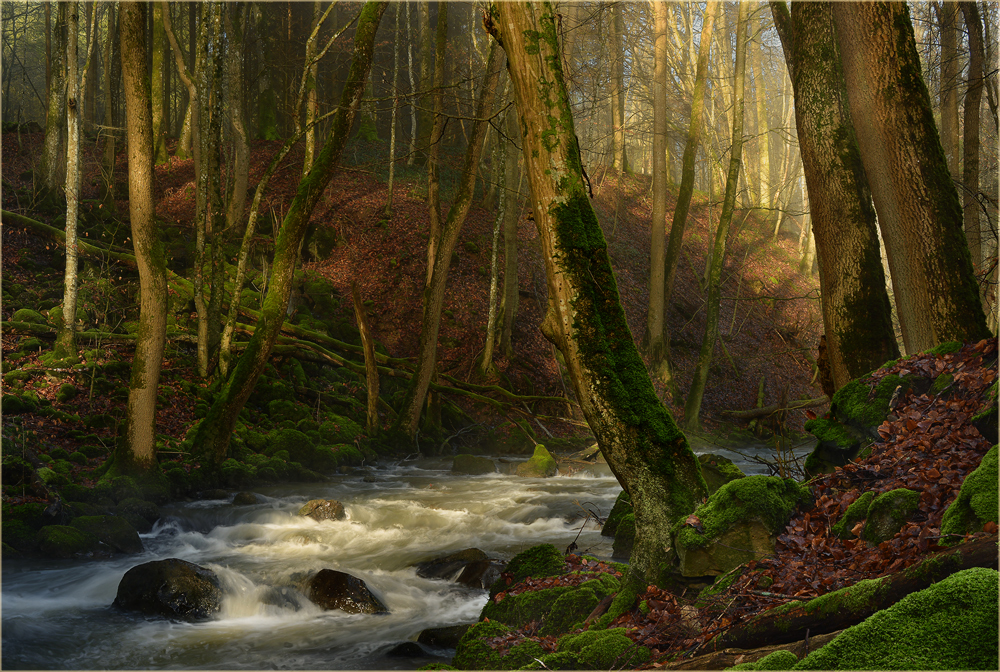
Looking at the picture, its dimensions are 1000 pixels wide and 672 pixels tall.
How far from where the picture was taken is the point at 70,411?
11.0 metres

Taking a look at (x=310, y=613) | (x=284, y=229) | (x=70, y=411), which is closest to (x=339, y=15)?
(x=284, y=229)

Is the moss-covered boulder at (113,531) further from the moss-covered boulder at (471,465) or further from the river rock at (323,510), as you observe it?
the moss-covered boulder at (471,465)

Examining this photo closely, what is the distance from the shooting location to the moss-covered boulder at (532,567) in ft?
22.9

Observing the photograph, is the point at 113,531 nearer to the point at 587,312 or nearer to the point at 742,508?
the point at 587,312

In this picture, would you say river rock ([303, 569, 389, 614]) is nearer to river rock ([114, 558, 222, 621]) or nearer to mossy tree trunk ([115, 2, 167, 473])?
river rock ([114, 558, 222, 621])

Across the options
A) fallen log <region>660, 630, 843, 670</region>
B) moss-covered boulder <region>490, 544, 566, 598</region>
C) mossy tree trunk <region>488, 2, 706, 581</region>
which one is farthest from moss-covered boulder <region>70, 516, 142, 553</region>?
fallen log <region>660, 630, 843, 670</region>

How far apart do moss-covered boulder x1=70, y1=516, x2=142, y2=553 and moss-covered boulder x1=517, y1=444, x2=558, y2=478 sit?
7.64 m

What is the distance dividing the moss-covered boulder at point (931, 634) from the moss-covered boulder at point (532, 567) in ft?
14.0

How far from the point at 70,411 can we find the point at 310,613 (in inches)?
244

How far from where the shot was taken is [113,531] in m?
8.99

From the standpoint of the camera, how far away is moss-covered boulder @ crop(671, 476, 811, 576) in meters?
4.73

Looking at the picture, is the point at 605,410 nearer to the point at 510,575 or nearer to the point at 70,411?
the point at 510,575

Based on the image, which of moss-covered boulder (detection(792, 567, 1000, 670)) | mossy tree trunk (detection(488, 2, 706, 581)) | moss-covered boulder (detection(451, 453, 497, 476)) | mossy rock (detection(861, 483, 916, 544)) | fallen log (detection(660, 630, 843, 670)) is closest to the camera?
moss-covered boulder (detection(792, 567, 1000, 670))

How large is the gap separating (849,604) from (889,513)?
1309 millimetres
